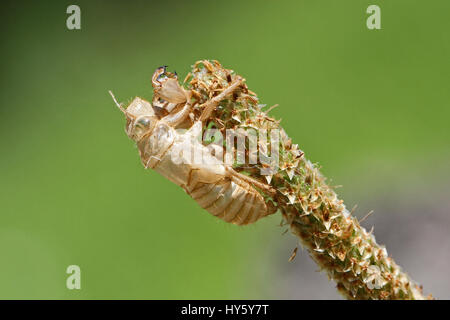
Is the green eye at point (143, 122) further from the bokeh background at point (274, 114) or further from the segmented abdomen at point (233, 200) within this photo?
the bokeh background at point (274, 114)

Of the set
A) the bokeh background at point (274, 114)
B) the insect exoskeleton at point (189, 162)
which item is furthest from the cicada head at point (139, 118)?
the bokeh background at point (274, 114)

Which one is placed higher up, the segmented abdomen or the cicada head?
the cicada head

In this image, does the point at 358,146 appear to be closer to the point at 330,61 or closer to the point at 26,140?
the point at 330,61

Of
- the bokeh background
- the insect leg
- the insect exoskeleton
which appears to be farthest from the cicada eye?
the bokeh background

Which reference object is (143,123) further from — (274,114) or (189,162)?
(274,114)

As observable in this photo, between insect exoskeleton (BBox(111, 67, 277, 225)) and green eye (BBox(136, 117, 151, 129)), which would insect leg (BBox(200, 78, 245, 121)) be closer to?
insect exoskeleton (BBox(111, 67, 277, 225))

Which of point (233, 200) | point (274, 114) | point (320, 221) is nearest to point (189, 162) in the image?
point (233, 200)
